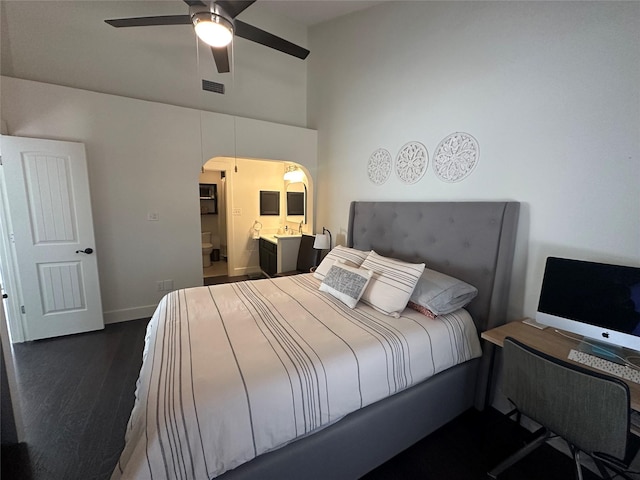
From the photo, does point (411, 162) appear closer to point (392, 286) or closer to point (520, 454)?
point (392, 286)

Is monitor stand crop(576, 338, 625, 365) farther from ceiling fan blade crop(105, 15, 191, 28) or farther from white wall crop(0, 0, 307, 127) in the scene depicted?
white wall crop(0, 0, 307, 127)

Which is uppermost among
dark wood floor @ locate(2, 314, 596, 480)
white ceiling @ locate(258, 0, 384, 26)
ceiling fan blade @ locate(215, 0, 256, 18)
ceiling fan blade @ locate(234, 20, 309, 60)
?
white ceiling @ locate(258, 0, 384, 26)

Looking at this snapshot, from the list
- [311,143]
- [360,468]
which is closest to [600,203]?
[360,468]

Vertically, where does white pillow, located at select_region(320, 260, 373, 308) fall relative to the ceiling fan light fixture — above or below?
below

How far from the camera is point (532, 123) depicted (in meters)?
1.73

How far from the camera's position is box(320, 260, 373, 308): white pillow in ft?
6.50

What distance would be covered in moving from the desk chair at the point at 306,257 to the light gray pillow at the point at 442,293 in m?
1.90

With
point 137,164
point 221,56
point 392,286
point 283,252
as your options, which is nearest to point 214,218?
point 283,252

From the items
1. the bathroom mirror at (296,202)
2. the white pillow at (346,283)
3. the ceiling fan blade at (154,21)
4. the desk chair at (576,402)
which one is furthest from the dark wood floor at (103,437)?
the bathroom mirror at (296,202)

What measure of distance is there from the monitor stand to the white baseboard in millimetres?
3972

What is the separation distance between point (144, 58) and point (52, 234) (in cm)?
222

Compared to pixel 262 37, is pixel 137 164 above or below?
below

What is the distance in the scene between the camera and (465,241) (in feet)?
6.71

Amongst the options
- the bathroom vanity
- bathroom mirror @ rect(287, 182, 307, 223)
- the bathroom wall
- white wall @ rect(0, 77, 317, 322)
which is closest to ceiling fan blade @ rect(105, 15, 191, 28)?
white wall @ rect(0, 77, 317, 322)
